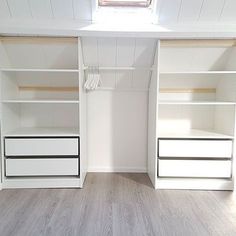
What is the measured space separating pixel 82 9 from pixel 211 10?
48.3 inches

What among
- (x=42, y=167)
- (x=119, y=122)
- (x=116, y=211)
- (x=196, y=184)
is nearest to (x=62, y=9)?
(x=119, y=122)

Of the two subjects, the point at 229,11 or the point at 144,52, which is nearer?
the point at 229,11

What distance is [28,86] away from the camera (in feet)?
9.57

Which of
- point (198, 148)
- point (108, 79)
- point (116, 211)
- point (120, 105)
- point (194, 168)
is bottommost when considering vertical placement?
point (116, 211)

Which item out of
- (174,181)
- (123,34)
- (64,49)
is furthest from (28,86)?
(174,181)

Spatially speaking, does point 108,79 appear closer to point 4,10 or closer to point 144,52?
point 144,52

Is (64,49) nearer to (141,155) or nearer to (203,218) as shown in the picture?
(141,155)

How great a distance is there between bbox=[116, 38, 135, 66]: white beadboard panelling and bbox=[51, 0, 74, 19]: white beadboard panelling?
561 mm

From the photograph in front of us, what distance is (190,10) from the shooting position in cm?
218

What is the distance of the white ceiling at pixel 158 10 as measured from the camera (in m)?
2.11

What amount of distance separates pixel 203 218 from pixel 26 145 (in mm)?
1892

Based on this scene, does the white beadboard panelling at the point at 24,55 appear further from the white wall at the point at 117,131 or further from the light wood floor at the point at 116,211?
the light wood floor at the point at 116,211

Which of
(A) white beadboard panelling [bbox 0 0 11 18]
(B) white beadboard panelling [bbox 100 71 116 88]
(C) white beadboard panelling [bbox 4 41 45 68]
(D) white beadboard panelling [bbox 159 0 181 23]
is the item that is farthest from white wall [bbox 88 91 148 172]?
(A) white beadboard panelling [bbox 0 0 11 18]

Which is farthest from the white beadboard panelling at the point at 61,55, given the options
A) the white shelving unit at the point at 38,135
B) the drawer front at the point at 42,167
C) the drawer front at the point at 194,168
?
the drawer front at the point at 194,168
